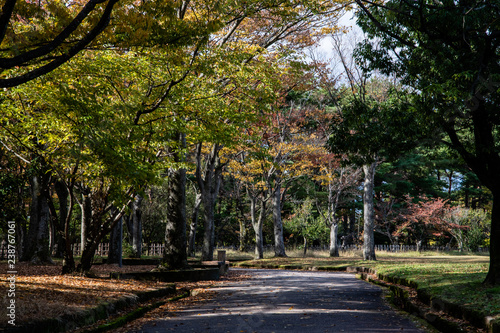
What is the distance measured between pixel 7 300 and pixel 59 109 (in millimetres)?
3963

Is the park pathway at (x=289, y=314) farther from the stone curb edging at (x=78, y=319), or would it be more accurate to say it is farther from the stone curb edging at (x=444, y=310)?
the stone curb edging at (x=78, y=319)

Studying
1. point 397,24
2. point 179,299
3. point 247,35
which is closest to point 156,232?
point 247,35

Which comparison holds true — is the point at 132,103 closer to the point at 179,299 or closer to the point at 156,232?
the point at 179,299

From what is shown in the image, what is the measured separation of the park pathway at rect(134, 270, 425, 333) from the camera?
6.07m

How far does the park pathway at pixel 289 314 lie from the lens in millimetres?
6066

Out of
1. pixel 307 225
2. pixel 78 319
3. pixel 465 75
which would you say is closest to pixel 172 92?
pixel 78 319

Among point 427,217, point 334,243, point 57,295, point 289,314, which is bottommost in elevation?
point 334,243

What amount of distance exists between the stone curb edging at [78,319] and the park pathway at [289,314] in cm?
86

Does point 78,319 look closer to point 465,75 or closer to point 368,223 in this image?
point 465,75

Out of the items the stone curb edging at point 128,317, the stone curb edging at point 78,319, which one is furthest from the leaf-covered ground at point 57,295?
the stone curb edging at point 128,317

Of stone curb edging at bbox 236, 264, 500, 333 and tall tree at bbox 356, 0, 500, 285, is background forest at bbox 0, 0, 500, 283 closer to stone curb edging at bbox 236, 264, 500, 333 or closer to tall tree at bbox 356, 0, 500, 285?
tall tree at bbox 356, 0, 500, 285

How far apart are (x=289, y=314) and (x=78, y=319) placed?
3.47m

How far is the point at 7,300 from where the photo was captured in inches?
236

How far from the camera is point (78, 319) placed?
19.5 ft
